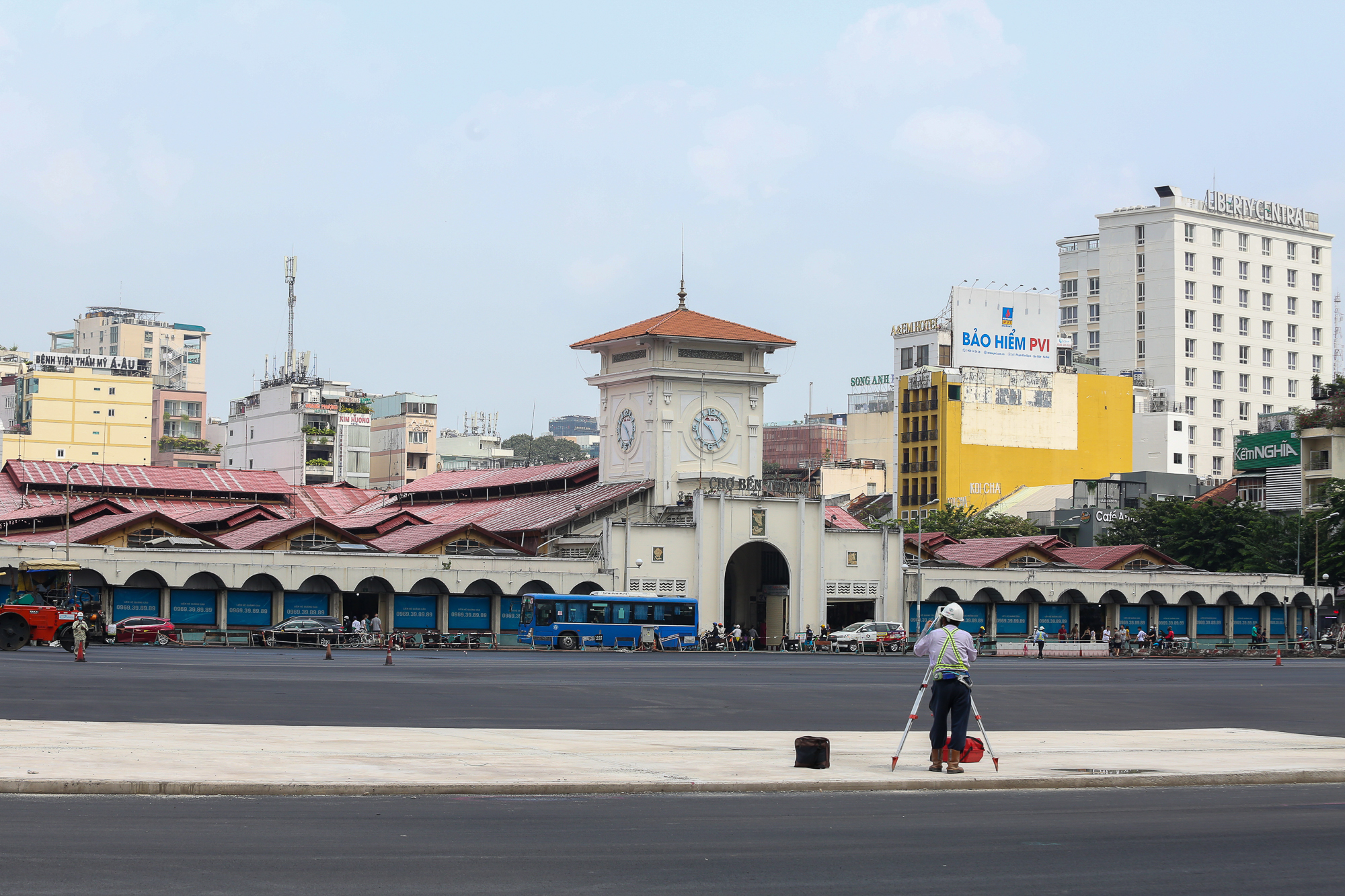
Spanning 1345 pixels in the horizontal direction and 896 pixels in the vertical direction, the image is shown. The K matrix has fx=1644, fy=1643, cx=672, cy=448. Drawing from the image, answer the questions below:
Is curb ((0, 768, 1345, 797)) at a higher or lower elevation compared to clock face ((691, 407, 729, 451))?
lower

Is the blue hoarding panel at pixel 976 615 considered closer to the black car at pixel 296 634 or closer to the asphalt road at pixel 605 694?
the asphalt road at pixel 605 694

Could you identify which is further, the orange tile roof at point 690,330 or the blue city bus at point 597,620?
the orange tile roof at point 690,330

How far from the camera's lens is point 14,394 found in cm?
15825

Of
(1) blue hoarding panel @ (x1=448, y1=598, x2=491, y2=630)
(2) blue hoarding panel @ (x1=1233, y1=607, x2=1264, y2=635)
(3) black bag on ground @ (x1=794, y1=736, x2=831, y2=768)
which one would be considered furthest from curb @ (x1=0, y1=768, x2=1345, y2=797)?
(2) blue hoarding panel @ (x1=1233, y1=607, x2=1264, y2=635)

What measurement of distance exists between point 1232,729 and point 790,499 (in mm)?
59390

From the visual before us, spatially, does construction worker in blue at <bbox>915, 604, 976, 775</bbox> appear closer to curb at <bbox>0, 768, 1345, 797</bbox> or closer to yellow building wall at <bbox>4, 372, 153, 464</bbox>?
curb at <bbox>0, 768, 1345, 797</bbox>

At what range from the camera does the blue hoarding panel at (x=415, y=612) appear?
259 ft

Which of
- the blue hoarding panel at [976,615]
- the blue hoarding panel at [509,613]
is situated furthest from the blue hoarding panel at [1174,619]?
the blue hoarding panel at [509,613]

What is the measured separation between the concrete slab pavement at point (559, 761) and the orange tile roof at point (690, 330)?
65.4m

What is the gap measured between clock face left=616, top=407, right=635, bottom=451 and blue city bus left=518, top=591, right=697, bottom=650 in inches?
728

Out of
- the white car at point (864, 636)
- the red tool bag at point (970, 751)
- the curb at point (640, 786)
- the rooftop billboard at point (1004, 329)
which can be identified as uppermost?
the rooftop billboard at point (1004, 329)

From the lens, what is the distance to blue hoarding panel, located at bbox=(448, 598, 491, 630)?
80312 millimetres

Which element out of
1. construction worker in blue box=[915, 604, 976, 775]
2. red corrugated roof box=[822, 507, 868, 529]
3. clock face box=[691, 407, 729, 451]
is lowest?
construction worker in blue box=[915, 604, 976, 775]

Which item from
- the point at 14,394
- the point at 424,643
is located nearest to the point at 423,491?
the point at 424,643
